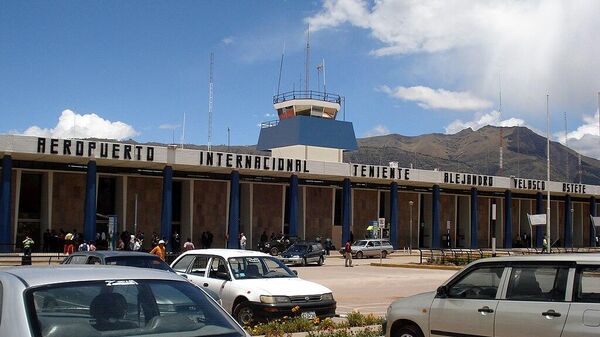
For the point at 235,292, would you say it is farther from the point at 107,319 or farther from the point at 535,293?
the point at 107,319

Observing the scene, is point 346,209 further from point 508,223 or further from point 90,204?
point 90,204

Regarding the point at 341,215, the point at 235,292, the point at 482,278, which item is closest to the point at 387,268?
the point at 341,215

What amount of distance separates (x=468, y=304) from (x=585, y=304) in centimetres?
149

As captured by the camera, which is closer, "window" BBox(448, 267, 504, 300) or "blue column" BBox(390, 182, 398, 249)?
"window" BBox(448, 267, 504, 300)

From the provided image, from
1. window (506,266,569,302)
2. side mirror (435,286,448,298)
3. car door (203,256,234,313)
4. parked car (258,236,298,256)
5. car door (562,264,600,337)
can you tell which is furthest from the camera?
parked car (258,236,298,256)

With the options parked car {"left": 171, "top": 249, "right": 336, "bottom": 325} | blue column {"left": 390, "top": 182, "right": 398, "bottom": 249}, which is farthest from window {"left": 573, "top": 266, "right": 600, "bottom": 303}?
blue column {"left": 390, "top": 182, "right": 398, "bottom": 249}

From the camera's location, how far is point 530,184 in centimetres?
6284

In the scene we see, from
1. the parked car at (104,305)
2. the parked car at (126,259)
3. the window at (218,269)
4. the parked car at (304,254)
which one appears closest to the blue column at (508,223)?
the parked car at (304,254)

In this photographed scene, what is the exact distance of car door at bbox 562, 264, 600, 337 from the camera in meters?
7.26

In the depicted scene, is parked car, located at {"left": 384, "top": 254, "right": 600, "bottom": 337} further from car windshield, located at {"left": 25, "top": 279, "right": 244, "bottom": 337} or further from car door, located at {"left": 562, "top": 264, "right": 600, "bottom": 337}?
car windshield, located at {"left": 25, "top": 279, "right": 244, "bottom": 337}

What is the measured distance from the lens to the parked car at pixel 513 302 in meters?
7.51

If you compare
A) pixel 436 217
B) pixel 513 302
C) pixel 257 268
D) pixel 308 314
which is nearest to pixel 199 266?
pixel 257 268

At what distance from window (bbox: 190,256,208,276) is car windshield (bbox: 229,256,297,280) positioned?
0.75 m

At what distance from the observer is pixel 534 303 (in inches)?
310
